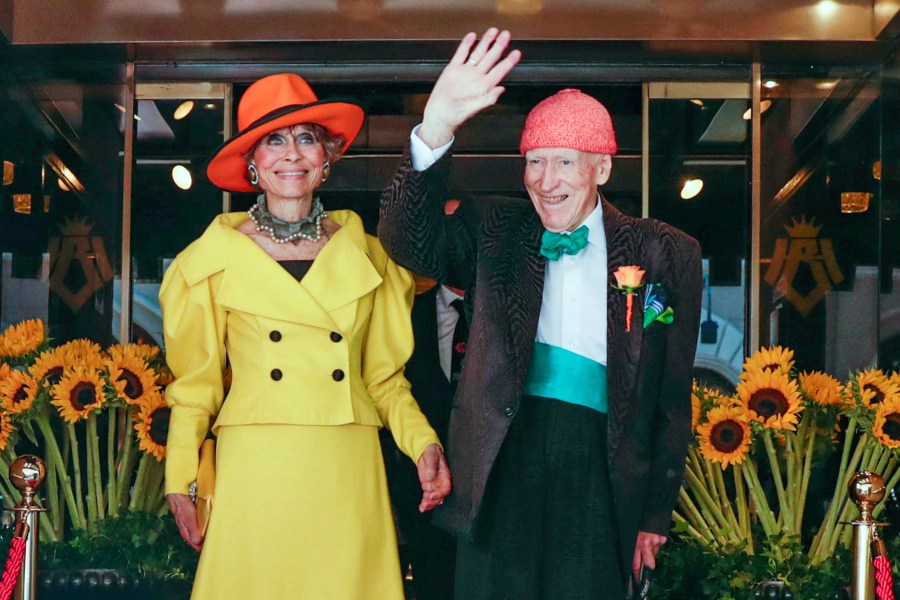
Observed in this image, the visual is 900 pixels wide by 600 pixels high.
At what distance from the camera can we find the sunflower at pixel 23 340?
555cm

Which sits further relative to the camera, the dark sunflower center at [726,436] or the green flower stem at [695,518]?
the green flower stem at [695,518]

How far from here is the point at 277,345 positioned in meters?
4.20

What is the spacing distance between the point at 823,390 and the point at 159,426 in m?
2.47

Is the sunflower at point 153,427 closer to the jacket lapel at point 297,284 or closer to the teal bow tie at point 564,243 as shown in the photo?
the jacket lapel at point 297,284

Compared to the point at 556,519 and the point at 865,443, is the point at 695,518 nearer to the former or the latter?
the point at 865,443

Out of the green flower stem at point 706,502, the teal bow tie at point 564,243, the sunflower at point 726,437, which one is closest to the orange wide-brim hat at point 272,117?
the teal bow tie at point 564,243

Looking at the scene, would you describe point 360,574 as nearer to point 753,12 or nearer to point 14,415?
point 14,415

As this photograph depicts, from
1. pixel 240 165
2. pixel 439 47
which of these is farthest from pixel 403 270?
pixel 439 47

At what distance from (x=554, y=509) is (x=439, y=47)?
325 cm

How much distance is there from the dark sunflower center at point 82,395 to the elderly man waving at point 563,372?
1.79m

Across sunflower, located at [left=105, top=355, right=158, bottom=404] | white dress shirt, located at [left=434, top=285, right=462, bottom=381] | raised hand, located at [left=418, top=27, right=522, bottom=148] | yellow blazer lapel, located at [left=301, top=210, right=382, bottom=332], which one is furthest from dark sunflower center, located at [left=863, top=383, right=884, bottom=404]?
sunflower, located at [left=105, top=355, right=158, bottom=404]

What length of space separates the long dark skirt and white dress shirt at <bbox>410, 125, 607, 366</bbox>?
18 centimetres

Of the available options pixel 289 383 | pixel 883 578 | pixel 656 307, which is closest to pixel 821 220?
pixel 883 578

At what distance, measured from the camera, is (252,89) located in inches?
175
